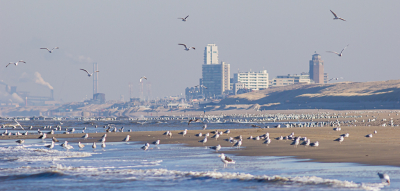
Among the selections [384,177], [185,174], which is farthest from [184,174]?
[384,177]

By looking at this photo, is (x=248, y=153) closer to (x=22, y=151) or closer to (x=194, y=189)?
(x=194, y=189)

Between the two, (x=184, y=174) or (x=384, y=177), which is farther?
(x=184, y=174)

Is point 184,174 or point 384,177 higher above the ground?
point 384,177

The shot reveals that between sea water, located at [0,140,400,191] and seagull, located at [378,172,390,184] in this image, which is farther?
sea water, located at [0,140,400,191]

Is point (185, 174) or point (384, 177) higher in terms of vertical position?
point (384, 177)

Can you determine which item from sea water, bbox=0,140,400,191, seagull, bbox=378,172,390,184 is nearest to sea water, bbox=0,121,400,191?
sea water, bbox=0,140,400,191

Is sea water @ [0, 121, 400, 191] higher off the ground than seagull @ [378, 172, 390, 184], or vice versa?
seagull @ [378, 172, 390, 184]

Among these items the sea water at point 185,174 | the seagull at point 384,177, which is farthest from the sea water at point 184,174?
the seagull at point 384,177

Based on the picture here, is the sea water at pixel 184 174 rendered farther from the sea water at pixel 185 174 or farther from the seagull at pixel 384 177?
the seagull at pixel 384 177

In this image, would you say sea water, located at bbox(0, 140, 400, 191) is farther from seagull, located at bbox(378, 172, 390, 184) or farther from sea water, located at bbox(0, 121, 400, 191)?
seagull, located at bbox(378, 172, 390, 184)

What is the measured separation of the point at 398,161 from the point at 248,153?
7.26 metres

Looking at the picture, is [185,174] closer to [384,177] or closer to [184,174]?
[184,174]

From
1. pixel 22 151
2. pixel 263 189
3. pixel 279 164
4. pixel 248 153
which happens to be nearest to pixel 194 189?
pixel 263 189

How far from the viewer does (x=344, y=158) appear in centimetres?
1877
